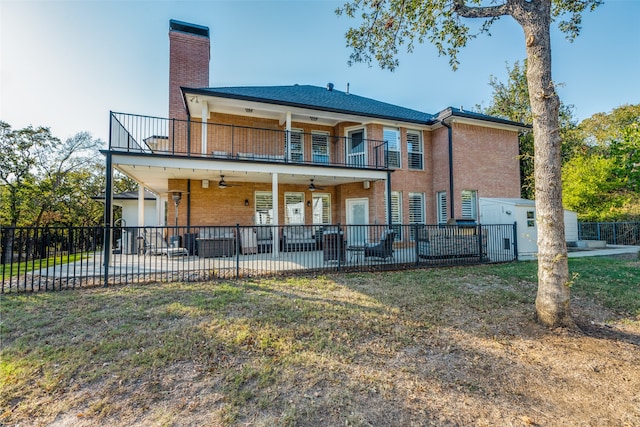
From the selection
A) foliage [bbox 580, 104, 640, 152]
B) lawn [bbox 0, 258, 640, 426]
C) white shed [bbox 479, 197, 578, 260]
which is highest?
foliage [bbox 580, 104, 640, 152]

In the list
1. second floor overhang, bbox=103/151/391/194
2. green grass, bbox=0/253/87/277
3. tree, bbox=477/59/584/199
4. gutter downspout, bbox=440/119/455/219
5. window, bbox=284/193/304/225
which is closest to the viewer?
green grass, bbox=0/253/87/277

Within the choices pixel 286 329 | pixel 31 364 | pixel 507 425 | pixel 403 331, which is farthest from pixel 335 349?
pixel 31 364

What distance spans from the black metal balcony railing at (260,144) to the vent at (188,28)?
4259 mm

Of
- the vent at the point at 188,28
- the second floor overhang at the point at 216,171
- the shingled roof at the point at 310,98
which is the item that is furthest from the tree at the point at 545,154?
the vent at the point at 188,28

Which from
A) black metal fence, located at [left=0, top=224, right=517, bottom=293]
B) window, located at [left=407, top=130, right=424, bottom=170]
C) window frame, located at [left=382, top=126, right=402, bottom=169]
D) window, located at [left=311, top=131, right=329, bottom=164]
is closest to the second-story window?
window, located at [left=311, top=131, right=329, bottom=164]

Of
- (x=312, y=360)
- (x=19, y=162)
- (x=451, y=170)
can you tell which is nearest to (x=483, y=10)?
(x=312, y=360)

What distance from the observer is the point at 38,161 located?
20.5 metres

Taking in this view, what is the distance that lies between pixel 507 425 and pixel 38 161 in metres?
28.5

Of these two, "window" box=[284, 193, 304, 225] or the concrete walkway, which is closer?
the concrete walkway

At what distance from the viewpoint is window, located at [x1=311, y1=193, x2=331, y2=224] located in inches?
571

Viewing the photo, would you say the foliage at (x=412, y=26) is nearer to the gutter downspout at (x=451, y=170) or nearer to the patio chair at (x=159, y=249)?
the gutter downspout at (x=451, y=170)

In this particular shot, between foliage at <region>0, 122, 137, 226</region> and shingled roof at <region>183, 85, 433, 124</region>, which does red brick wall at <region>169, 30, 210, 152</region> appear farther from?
foliage at <region>0, 122, 137, 226</region>

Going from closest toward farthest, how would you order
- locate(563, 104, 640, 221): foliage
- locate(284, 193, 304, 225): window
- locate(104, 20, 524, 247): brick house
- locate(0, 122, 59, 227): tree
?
locate(104, 20, 524, 247): brick house
locate(284, 193, 304, 225): window
locate(563, 104, 640, 221): foliage
locate(0, 122, 59, 227): tree

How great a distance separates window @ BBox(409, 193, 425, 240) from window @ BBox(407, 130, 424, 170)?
144 centimetres
